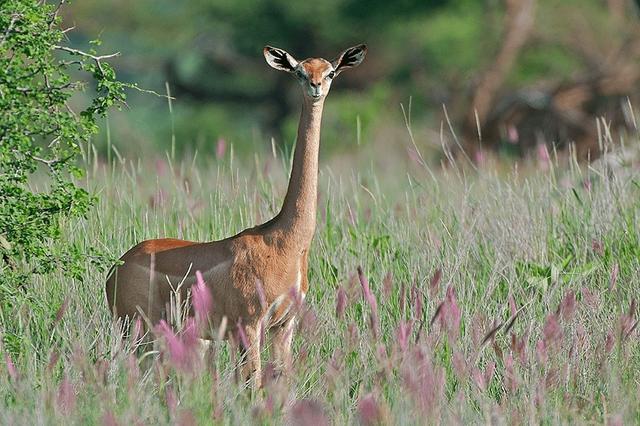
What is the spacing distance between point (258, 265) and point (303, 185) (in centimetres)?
34

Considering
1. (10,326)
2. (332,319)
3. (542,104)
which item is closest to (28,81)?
(10,326)

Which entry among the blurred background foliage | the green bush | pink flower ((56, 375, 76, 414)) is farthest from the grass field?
the blurred background foliage

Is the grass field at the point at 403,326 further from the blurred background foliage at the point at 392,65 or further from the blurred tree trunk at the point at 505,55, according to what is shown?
the blurred tree trunk at the point at 505,55

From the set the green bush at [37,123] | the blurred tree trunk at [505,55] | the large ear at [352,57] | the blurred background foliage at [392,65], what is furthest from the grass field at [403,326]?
the blurred tree trunk at [505,55]

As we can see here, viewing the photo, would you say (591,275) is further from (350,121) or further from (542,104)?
(350,121)

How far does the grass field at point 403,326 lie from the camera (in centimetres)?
355

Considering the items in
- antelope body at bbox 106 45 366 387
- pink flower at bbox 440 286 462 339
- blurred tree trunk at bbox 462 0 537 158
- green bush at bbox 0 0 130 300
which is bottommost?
pink flower at bbox 440 286 462 339

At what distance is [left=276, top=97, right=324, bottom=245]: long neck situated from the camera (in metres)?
4.61

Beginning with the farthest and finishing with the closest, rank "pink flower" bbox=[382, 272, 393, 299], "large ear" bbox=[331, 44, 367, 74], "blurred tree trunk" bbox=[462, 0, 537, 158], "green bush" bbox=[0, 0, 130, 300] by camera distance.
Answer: "blurred tree trunk" bbox=[462, 0, 537, 158] < "large ear" bbox=[331, 44, 367, 74] < "green bush" bbox=[0, 0, 130, 300] < "pink flower" bbox=[382, 272, 393, 299]

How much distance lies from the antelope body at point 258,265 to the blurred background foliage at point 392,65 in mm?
9818

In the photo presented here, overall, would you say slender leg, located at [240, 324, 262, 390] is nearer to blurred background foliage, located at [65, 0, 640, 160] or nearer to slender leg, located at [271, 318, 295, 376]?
slender leg, located at [271, 318, 295, 376]

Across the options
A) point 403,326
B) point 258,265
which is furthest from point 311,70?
point 403,326

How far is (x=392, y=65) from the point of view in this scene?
31172mm

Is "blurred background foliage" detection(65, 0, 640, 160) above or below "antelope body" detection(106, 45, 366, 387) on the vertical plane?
above
